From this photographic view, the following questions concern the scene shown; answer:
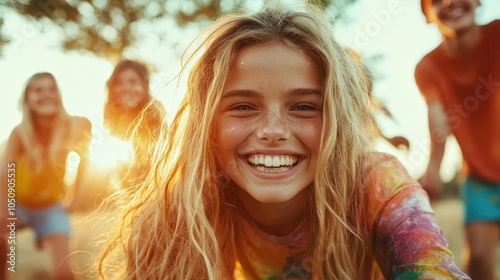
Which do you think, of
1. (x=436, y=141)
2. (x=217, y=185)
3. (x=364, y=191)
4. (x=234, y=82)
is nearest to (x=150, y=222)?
(x=217, y=185)

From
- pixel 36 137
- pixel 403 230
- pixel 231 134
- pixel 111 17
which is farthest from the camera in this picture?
pixel 111 17

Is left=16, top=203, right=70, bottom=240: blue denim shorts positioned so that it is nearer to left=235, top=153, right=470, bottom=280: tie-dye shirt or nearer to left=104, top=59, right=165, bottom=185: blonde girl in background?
left=104, top=59, right=165, bottom=185: blonde girl in background

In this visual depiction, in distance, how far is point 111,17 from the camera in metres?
6.18

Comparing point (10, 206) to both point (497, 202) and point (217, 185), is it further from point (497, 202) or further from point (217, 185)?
point (497, 202)

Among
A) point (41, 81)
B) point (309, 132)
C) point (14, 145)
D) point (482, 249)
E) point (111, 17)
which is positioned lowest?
point (482, 249)

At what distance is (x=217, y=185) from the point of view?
1.94m

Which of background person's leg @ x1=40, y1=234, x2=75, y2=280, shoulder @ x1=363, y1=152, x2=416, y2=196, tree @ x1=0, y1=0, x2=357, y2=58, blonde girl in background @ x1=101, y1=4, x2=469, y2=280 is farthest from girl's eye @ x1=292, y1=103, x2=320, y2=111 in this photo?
tree @ x1=0, y1=0, x2=357, y2=58

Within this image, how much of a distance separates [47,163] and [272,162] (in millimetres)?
2503

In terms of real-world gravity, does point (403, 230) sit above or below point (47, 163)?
below

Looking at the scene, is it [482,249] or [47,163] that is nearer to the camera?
[482,249]

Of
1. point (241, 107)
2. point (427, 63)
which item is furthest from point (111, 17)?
point (241, 107)

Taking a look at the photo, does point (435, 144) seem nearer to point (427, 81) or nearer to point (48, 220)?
point (427, 81)

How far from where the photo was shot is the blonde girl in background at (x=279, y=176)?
5.65 ft

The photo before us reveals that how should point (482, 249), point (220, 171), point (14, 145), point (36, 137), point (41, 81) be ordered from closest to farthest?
point (220, 171) → point (482, 249) → point (14, 145) → point (36, 137) → point (41, 81)
